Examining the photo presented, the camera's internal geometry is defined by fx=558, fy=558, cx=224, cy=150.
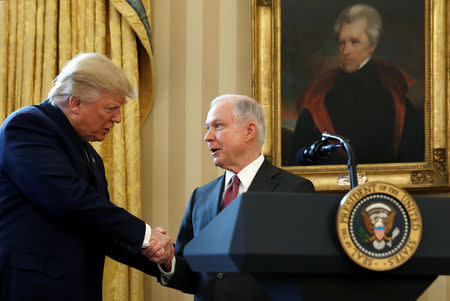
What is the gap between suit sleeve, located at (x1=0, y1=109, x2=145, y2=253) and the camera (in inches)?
94.0

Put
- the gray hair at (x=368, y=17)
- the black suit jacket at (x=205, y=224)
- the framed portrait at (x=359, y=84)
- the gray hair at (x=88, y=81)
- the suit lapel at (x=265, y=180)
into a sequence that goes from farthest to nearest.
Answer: the gray hair at (x=368, y=17), the framed portrait at (x=359, y=84), the suit lapel at (x=265, y=180), the gray hair at (x=88, y=81), the black suit jacket at (x=205, y=224)

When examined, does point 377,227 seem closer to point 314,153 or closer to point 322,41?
point 314,153

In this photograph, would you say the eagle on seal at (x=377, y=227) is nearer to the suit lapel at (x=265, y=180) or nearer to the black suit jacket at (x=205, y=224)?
the black suit jacket at (x=205, y=224)

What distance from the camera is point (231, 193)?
9.50 ft

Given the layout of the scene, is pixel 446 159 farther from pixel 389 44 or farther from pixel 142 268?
pixel 142 268

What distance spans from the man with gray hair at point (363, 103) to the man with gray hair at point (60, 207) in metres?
1.81

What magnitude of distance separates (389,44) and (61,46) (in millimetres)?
2400

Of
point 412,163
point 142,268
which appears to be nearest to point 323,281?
point 142,268

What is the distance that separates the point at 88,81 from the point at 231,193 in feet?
2.98

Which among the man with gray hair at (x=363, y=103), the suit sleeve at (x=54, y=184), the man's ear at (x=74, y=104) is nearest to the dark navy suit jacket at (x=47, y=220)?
the suit sleeve at (x=54, y=184)

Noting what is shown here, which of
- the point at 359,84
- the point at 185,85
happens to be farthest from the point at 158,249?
the point at 359,84

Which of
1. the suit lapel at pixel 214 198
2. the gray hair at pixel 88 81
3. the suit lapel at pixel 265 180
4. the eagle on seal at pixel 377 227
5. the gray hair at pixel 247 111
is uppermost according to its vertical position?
the gray hair at pixel 88 81


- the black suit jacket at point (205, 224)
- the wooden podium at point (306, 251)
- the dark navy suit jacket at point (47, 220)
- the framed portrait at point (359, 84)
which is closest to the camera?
the wooden podium at point (306, 251)

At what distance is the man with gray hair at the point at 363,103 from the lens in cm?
Answer: 394
